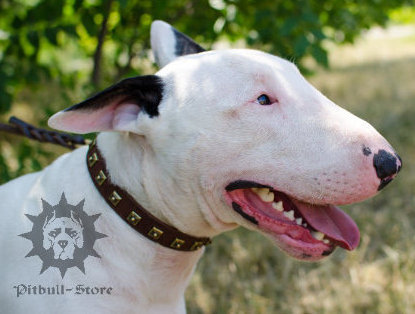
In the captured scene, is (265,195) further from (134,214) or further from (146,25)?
(146,25)

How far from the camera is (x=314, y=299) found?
2.81 m

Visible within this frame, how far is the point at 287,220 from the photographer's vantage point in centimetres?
173

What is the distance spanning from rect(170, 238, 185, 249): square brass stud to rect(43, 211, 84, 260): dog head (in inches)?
12.0

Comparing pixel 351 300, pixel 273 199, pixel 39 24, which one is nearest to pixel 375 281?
pixel 351 300

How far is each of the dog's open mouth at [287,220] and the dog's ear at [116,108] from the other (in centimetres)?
39

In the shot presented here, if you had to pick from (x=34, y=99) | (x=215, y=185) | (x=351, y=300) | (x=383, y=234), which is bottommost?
(x=34, y=99)

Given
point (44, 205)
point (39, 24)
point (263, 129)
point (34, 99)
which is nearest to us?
point (263, 129)

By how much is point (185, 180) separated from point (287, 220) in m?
0.36

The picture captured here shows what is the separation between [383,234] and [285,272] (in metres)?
0.83

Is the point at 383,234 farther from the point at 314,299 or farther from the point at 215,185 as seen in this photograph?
the point at 215,185

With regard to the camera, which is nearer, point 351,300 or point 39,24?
point 351,300

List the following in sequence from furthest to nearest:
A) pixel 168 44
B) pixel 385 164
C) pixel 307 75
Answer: pixel 307 75
pixel 168 44
pixel 385 164

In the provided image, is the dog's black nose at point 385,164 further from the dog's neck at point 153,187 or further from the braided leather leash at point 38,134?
the braided leather leash at point 38,134

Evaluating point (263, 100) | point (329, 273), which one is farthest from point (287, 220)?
point (329, 273)
